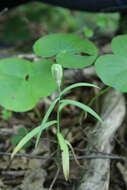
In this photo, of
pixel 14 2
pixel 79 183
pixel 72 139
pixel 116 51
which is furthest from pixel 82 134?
pixel 14 2

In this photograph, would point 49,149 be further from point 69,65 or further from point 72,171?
point 69,65

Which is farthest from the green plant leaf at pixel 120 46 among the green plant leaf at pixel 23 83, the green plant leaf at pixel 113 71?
the green plant leaf at pixel 23 83

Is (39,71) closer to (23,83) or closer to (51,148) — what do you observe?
(23,83)

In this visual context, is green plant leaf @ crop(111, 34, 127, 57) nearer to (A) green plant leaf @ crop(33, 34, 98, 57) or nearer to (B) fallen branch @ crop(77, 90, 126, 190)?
(A) green plant leaf @ crop(33, 34, 98, 57)

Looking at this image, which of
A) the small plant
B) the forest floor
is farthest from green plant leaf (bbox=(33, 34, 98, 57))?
the forest floor

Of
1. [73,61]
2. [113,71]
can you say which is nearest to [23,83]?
[73,61]

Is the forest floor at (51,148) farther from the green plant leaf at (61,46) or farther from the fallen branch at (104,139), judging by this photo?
the green plant leaf at (61,46)
